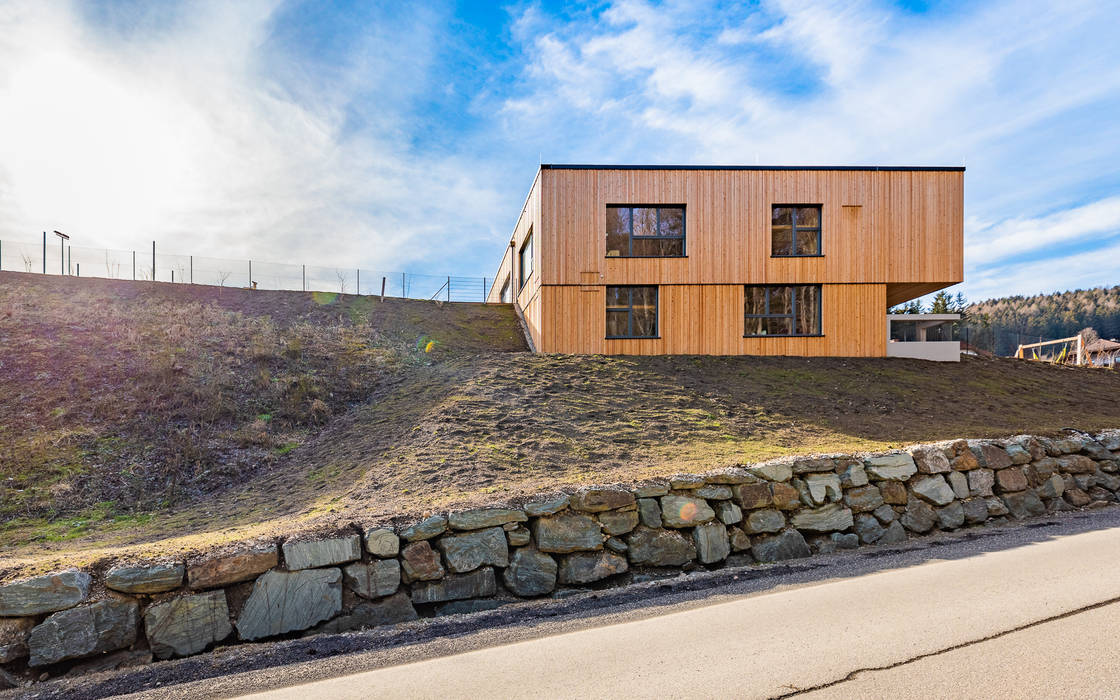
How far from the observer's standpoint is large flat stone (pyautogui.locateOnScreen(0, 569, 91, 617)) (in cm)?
500

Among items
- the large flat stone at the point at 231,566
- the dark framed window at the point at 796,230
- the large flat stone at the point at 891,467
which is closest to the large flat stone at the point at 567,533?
the large flat stone at the point at 231,566

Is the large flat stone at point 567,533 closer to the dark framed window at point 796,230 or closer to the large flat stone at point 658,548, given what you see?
the large flat stone at point 658,548

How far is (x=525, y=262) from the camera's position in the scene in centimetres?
2489

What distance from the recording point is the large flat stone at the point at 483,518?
21.3 ft

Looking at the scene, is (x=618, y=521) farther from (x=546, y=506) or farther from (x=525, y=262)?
(x=525, y=262)

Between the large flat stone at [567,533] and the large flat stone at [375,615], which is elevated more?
the large flat stone at [567,533]

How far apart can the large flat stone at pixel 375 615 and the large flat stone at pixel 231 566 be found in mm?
761

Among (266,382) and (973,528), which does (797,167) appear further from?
(266,382)

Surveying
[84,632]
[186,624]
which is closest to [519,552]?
[186,624]

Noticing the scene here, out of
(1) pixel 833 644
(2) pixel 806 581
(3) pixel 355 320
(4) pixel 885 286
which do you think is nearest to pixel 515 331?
(3) pixel 355 320

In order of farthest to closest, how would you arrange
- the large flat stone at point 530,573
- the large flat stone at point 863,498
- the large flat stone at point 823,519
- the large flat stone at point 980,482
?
the large flat stone at point 980,482
the large flat stone at point 863,498
the large flat stone at point 823,519
the large flat stone at point 530,573

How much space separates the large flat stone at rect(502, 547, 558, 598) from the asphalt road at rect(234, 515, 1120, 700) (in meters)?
1.36

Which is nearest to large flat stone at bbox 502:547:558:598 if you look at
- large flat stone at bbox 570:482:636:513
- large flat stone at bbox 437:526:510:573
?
large flat stone at bbox 437:526:510:573

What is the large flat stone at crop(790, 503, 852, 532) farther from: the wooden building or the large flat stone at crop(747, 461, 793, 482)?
the wooden building
